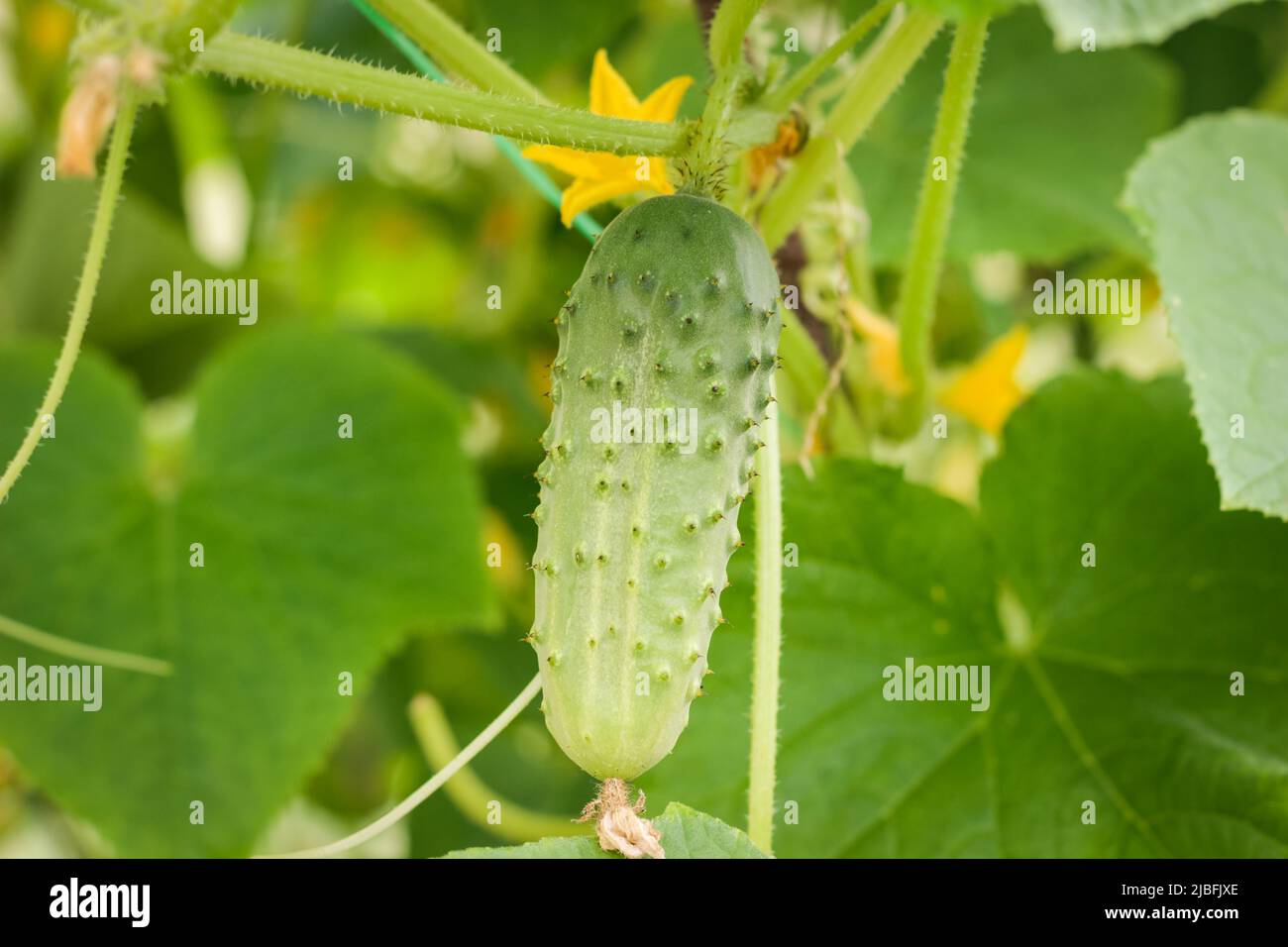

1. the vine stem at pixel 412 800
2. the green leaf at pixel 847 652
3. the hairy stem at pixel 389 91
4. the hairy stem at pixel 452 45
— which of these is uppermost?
the hairy stem at pixel 452 45

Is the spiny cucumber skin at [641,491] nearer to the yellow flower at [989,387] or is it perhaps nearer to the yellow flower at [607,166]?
the yellow flower at [607,166]

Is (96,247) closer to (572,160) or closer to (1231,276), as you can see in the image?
(572,160)

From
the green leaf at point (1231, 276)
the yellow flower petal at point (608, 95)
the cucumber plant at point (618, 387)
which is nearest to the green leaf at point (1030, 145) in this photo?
the green leaf at point (1231, 276)

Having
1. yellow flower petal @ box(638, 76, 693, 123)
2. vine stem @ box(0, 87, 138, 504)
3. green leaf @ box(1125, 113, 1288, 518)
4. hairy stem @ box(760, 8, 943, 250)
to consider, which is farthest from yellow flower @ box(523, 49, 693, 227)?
green leaf @ box(1125, 113, 1288, 518)

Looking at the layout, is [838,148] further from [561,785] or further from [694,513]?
[561,785]

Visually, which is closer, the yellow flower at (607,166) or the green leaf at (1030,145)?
the yellow flower at (607,166)

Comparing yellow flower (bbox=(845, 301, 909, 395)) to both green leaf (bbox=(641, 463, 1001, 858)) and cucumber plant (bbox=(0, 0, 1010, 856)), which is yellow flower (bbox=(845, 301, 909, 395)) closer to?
green leaf (bbox=(641, 463, 1001, 858))

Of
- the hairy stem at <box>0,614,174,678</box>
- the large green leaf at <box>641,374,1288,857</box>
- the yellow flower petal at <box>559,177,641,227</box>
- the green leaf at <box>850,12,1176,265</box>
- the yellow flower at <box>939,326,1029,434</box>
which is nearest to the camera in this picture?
the yellow flower petal at <box>559,177,641,227</box>
